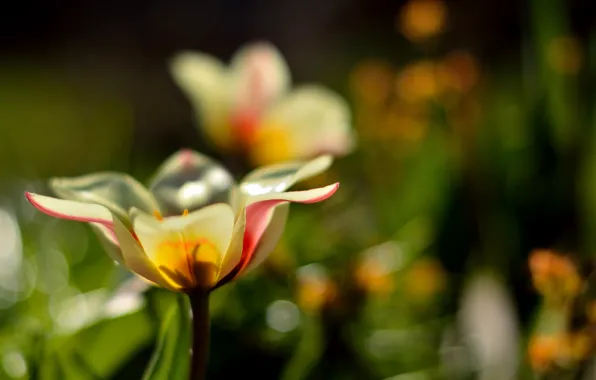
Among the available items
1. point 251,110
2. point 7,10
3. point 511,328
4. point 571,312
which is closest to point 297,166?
point 571,312

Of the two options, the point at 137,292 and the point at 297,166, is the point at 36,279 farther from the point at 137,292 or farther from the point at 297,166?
the point at 297,166

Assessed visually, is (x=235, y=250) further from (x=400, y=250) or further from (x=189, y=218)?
(x=400, y=250)

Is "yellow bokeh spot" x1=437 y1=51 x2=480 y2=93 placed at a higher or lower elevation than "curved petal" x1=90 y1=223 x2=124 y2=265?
lower

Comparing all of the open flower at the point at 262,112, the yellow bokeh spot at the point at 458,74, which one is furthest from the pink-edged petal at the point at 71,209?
the yellow bokeh spot at the point at 458,74

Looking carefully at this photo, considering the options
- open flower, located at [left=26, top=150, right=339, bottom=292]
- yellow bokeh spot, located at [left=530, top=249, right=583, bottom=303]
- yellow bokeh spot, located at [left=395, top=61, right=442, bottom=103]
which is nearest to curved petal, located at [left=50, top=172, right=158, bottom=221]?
open flower, located at [left=26, top=150, right=339, bottom=292]

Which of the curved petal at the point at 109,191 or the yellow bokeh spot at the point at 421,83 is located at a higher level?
the curved petal at the point at 109,191

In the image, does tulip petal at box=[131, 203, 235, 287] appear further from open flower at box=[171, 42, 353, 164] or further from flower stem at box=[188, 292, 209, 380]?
open flower at box=[171, 42, 353, 164]

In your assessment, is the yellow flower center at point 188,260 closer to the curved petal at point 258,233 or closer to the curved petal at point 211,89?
the curved petal at point 258,233
